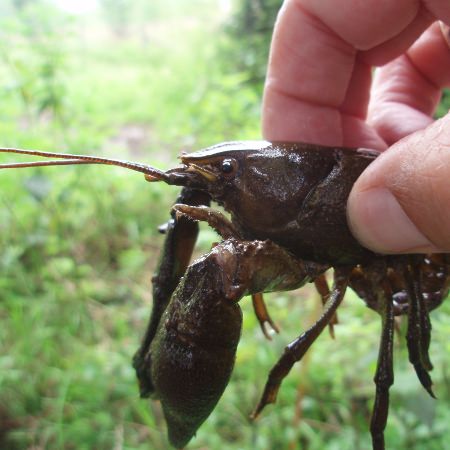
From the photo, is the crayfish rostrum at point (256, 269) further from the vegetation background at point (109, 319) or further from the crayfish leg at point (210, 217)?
the vegetation background at point (109, 319)

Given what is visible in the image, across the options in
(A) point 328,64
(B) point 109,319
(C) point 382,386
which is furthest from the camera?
(B) point 109,319

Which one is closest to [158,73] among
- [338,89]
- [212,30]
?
[212,30]

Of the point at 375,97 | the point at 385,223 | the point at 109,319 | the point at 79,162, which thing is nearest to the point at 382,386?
the point at 385,223

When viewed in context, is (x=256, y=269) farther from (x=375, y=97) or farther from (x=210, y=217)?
(x=375, y=97)

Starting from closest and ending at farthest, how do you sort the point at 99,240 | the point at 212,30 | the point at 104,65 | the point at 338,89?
the point at 338,89
the point at 99,240
the point at 212,30
the point at 104,65

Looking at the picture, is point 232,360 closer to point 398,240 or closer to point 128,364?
point 398,240

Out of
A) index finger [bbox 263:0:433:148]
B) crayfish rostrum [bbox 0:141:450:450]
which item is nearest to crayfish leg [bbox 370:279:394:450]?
crayfish rostrum [bbox 0:141:450:450]
